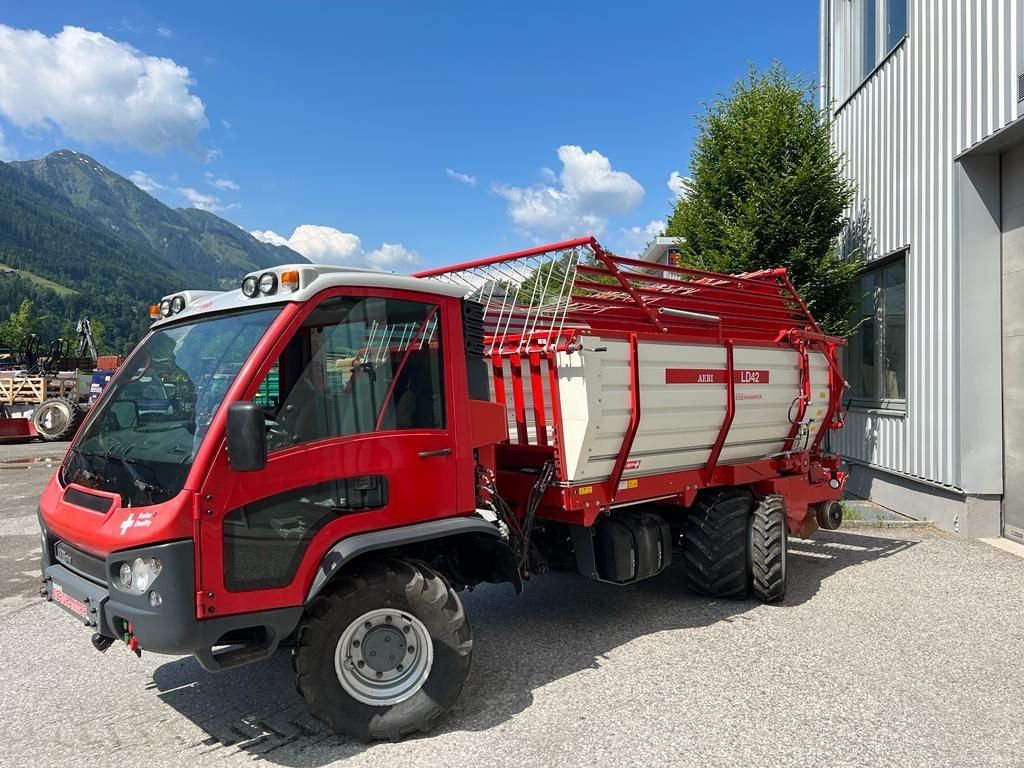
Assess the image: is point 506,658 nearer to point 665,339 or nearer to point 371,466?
point 371,466

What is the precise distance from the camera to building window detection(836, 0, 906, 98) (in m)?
9.94

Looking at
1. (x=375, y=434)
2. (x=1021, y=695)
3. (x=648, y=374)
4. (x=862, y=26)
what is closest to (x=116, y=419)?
(x=375, y=434)

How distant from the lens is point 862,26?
11055 mm

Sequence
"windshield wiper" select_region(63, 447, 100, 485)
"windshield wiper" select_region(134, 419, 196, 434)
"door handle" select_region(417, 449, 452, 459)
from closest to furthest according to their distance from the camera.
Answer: "windshield wiper" select_region(134, 419, 196, 434) < "windshield wiper" select_region(63, 447, 100, 485) < "door handle" select_region(417, 449, 452, 459)

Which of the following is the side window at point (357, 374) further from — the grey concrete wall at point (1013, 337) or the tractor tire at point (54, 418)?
the tractor tire at point (54, 418)

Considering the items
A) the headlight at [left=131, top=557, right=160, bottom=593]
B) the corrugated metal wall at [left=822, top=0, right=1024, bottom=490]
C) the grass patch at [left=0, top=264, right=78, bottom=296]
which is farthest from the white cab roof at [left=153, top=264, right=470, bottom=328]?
the grass patch at [left=0, top=264, right=78, bottom=296]

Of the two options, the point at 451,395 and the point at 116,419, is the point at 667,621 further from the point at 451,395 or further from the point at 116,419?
the point at 116,419

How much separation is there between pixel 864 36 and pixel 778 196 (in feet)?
12.1

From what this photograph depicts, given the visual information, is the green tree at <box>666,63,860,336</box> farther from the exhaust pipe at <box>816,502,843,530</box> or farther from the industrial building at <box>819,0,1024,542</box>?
the exhaust pipe at <box>816,502,843,530</box>

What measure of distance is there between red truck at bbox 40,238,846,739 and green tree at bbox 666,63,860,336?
4520 mm

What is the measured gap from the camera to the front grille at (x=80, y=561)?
335 centimetres

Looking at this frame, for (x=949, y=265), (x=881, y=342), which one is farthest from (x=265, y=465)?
(x=881, y=342)

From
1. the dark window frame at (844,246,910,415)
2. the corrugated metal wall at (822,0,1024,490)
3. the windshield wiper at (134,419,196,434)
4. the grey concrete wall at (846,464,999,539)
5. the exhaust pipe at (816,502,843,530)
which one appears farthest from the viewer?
the dark window frame at (844,246,910,415)

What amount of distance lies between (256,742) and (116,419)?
1.76 meters
